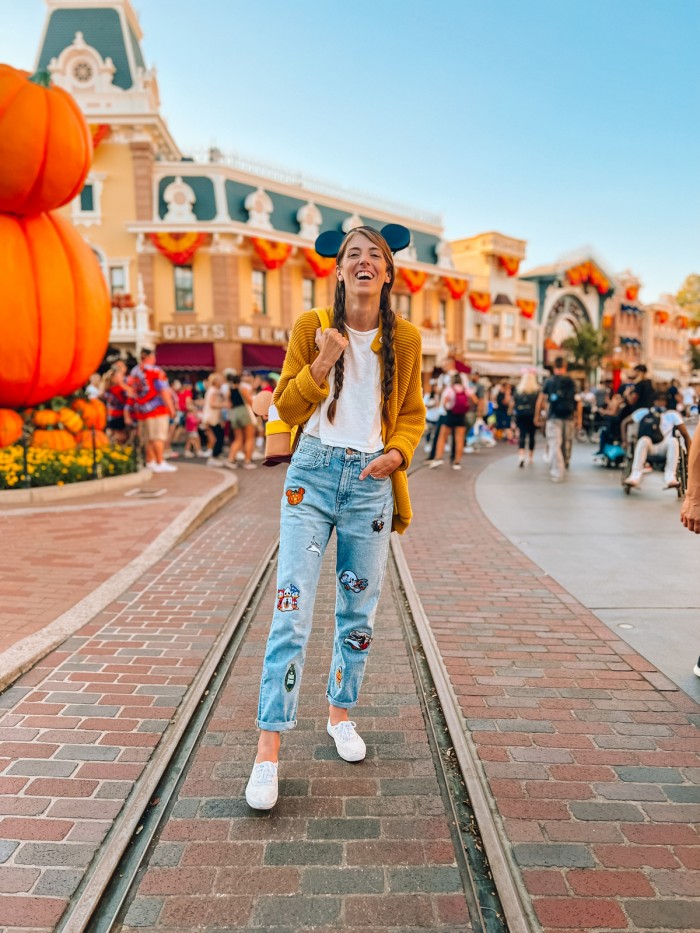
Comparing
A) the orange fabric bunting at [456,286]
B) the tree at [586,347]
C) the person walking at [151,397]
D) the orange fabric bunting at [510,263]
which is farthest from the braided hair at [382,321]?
the tree at [586,347]

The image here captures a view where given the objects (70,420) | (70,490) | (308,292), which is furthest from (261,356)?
(70,490)

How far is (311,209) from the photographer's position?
85.1 feet

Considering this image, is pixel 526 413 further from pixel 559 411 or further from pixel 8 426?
pixel 8 426

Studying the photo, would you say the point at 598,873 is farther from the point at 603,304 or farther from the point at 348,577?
the point at 603,304

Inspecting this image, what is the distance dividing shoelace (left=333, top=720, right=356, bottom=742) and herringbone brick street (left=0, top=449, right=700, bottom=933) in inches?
3.3

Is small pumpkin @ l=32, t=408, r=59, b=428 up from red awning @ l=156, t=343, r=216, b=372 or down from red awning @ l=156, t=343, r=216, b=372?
down

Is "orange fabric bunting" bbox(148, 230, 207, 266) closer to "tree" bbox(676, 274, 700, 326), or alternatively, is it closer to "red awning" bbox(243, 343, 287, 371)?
"red awning" bbox(243, 343, 287, 371)

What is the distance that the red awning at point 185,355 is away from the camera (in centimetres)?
2383

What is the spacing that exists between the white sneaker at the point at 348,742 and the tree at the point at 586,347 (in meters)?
40.5

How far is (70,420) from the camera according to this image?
905cm

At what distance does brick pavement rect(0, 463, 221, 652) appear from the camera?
4.10 m

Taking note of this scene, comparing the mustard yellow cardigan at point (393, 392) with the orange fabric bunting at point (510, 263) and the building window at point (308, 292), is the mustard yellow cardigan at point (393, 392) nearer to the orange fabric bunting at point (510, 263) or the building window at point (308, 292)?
the building window at point (308, 292)

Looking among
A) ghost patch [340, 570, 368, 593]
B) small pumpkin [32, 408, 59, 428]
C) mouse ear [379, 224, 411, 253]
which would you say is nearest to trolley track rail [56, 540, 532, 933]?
ghost patch [340, 570, 368, 593]

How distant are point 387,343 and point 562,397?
8.50 m
